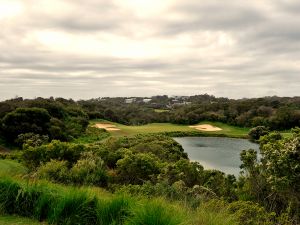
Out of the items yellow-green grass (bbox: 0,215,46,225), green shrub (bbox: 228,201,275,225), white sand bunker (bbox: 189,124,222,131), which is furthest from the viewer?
white sand bunker (bbox: 189,124,222,131)

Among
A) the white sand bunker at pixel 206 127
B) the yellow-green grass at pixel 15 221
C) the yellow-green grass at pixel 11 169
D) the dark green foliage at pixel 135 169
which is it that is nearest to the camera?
the yellow-green grass at pixel 15 221

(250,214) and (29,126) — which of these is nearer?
(250,214)

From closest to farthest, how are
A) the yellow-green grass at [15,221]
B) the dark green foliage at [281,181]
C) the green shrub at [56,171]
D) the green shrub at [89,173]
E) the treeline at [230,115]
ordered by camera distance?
the yellow-green grass at [15,221]
the dark green foliage at [281,181]
the green shrub at [56,171]
the green shrub at [89,173]
the treeline at [230,115]

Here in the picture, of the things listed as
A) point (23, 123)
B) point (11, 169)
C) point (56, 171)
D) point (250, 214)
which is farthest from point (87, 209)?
point (23, 123)

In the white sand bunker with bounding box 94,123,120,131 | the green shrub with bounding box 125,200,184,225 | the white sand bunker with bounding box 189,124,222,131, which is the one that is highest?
the green shrub with bounding box 125,200,184,225

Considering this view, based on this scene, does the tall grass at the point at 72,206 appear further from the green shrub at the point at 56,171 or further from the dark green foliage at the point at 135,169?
the dark green foliage at the point at 135,169

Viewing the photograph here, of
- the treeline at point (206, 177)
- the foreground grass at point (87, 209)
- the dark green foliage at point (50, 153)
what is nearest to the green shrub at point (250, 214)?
the treeline at point (206, 177)

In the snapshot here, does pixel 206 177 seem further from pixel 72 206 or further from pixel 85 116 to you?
pixel 85 116

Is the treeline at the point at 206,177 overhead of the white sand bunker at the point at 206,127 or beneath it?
overhead

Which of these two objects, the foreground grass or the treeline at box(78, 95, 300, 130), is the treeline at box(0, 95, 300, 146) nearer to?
the treeline at box(78, 95, 300, 130)

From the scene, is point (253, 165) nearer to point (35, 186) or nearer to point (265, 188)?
point (265, 188)

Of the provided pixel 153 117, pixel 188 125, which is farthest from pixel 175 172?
pixel 153 117

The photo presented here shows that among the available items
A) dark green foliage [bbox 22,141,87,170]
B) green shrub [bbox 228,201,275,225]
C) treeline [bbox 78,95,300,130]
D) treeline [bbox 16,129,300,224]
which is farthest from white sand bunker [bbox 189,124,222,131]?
green shrub [bbox 228,201,275,225]

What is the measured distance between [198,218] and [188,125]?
319ft
